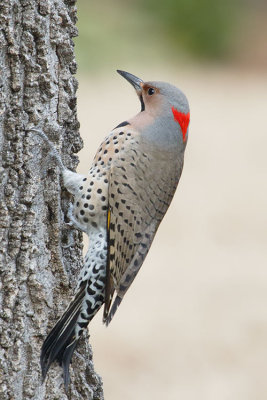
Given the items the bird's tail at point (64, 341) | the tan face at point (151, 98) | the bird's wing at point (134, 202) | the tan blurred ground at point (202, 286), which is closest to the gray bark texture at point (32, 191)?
the bird's tail at point (64, 341)

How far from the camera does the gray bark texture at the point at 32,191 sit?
328 cm

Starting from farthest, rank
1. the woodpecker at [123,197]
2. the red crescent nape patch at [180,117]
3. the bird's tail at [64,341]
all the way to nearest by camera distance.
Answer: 1. the red crescent nape patch at [180,117]
2. the woodpecker at [123,197]
3. the bird's tail at [64,341]

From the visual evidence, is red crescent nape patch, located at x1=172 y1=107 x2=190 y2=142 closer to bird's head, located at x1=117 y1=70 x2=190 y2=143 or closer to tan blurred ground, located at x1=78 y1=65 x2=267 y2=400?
bird's head, located at x1=117 y1=70 x2=190 y2=143

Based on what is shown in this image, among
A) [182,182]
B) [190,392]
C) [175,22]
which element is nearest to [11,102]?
[190,392]

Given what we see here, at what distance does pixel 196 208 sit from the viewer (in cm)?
961

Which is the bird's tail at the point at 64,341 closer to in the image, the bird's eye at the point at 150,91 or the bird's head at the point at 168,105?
the bird's head at the point at 168,105

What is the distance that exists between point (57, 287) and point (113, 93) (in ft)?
35.0

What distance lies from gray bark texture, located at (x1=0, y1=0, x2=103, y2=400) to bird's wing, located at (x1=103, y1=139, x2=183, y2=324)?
0.26 m

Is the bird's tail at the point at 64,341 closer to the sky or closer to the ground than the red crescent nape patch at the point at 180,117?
closer to the ground

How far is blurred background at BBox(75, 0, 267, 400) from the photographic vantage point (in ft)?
20.5

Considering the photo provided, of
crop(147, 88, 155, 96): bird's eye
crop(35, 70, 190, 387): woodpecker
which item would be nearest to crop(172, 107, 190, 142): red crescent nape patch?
crop(35, 70, 190, 387): woodpecker

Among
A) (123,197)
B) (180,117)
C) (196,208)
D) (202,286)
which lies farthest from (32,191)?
(196,208)

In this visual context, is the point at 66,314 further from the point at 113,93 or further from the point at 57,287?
the point at 113,93

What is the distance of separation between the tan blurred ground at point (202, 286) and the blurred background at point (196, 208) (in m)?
0.01
